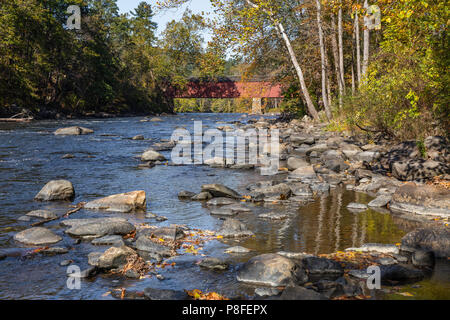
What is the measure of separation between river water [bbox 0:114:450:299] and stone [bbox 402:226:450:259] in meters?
0.35

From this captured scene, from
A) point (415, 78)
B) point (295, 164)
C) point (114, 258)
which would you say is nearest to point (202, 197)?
point (114, 258)

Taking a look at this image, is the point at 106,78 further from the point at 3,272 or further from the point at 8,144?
the point at 3,272

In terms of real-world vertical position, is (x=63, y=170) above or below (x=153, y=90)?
below

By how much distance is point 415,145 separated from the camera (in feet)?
31.8

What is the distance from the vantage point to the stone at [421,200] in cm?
647

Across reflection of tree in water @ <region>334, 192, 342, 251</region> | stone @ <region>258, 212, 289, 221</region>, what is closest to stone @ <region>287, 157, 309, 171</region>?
reflection of tree in water @ <region>334, 192, 342, 251</region>

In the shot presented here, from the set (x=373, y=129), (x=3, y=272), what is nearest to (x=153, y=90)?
(x=373, y=129)

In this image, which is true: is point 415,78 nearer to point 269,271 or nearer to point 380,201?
point 380,201

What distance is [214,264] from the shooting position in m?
4.45

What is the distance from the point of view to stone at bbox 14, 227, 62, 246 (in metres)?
5.22

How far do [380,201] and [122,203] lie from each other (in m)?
4.66

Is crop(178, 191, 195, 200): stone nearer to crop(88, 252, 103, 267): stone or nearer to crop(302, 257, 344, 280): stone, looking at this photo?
crop(88, 252, 103, 267): stone
